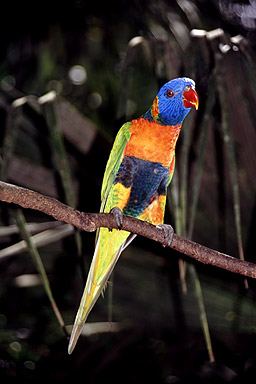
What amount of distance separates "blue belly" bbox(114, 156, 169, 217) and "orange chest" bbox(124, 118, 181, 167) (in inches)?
0.8

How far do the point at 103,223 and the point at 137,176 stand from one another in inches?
13.4

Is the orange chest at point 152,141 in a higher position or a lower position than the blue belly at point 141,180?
higher

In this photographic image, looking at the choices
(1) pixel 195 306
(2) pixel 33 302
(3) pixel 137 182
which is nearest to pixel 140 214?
(3) pixel 137 182

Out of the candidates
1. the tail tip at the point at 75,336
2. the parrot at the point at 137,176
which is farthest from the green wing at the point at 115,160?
the tail tip at the point at 75,336

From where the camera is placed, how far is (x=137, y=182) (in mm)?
1108

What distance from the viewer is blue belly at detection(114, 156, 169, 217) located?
1080mm

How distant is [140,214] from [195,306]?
0.33 meters

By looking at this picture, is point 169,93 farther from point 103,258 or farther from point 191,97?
point 103,258

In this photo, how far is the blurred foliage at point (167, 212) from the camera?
850mm

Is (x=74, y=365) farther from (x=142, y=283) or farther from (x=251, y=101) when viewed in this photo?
(x=251, y=101)

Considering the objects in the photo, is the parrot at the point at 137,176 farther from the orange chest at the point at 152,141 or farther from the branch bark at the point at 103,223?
the branch bark at the point at 103,223

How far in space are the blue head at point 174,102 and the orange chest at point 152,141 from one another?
0.08 feet

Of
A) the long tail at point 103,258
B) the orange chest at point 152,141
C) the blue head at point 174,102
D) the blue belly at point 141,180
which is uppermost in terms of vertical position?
the blue head at point 174,102

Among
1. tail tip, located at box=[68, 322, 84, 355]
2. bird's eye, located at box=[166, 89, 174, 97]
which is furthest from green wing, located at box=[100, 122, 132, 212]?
tail tip, located at box=[68, 322, 84, 355]
